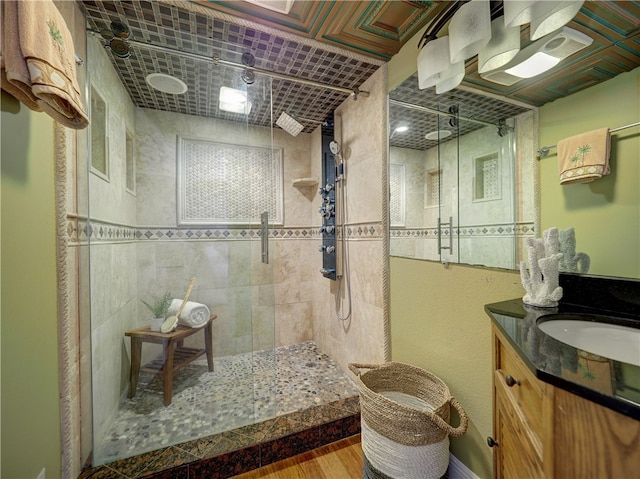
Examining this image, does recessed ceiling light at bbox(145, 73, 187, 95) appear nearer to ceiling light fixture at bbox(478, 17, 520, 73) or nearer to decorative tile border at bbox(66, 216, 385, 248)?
decorative tile border at bbox(66, 216, 385, 248)

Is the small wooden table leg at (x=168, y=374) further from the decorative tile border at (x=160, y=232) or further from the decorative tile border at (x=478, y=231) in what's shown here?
the decorative tile border at (x=478, y=231)

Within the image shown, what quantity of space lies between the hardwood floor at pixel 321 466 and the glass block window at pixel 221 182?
1.52 m

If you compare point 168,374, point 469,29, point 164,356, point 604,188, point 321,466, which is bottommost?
point 321,466

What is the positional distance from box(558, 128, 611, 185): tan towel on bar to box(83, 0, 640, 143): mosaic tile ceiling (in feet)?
0.56

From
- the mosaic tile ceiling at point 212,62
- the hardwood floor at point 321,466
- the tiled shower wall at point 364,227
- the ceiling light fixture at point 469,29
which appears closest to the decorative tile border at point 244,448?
the hardwood floor at point 321,466

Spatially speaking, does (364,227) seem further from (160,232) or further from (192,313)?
(160,232)

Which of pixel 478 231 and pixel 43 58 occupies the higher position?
pixel 43 58

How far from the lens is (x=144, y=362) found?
1.57 meters

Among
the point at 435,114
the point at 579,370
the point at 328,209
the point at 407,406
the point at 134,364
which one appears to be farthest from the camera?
the point at 328,209

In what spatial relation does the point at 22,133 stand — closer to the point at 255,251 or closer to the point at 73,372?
the point at 73,372

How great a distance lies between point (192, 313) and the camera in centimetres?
178

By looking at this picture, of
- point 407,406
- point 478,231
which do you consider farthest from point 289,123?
point 407,406

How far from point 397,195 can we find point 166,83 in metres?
1.69

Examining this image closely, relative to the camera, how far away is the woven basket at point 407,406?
1.03 m
